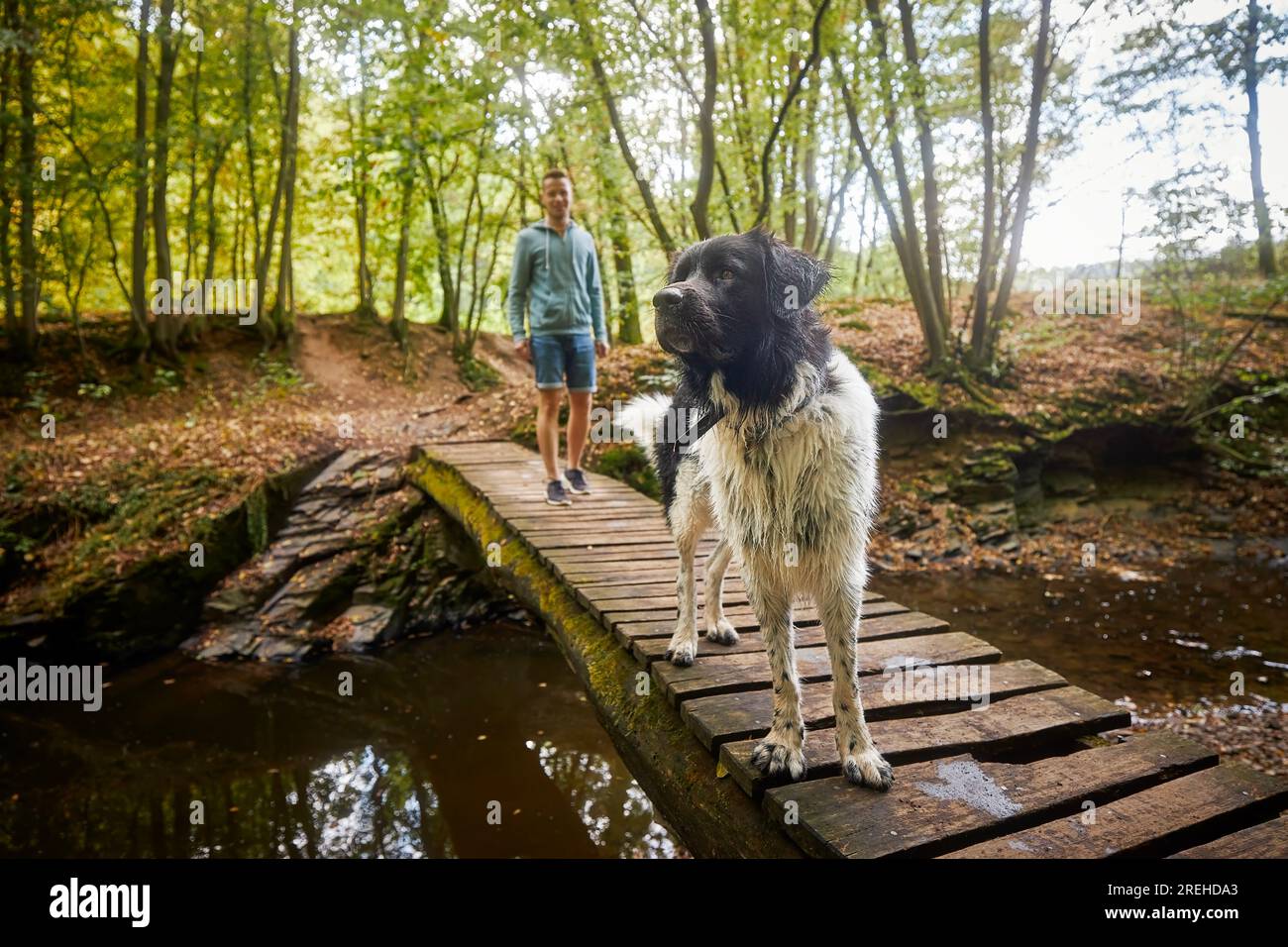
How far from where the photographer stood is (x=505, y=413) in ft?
32.1

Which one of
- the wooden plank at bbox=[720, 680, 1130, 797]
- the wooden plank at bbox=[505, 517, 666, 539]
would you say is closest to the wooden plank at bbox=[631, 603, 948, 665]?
the wooden plank at bbox=[720, 680, 1130, 797]

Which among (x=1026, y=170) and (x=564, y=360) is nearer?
(x=564, y=360)

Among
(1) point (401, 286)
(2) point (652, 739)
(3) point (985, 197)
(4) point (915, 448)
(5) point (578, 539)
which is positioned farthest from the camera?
(1) point (401, 286)

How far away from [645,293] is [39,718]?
42.1ft

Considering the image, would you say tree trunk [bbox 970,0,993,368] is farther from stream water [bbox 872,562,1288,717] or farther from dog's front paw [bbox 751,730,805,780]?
dog's front paw [bbox 751,730,805,780]

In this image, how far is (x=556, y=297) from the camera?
5.18 meters

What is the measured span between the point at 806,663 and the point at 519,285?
3.42 metres

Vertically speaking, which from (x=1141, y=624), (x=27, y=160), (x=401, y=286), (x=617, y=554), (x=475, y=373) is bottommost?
(x=1141, y=624)

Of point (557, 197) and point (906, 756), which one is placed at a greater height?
point (557, 197)

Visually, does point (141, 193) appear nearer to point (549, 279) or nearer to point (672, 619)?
point (549, 279)

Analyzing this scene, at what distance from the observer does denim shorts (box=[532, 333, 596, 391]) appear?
526 centimetres

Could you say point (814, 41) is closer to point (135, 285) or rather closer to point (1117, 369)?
point (1117, 369)

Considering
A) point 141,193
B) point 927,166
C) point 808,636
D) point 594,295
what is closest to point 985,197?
point 927,166
